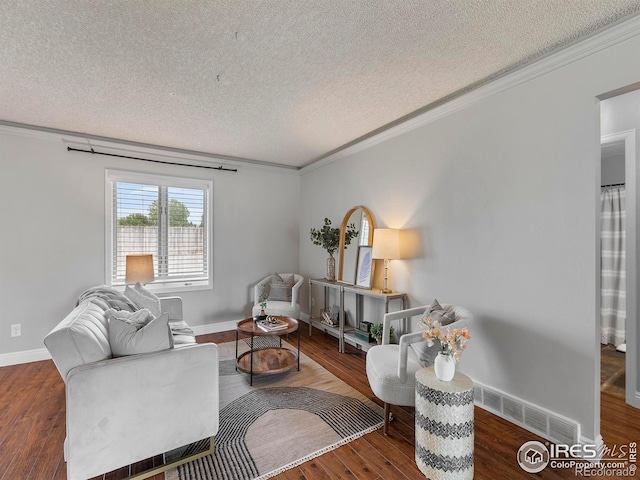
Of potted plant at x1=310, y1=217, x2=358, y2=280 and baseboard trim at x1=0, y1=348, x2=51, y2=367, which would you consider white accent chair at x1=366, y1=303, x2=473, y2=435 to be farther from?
baseboard trim at x1=0, y1=348, x2=51, y2=367

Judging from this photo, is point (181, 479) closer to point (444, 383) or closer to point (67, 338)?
point (67, 338)

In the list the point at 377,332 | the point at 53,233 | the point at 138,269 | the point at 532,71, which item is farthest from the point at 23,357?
the point at 532,71

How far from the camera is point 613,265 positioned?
3742mm

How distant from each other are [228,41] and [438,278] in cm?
256

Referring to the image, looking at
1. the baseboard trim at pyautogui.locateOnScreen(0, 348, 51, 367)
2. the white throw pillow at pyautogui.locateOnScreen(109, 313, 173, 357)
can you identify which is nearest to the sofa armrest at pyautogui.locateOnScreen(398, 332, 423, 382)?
the white throw pillow at pyautogui.locateOnScreen(109, 313, 173, 357)

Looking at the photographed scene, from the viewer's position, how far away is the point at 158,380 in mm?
1823

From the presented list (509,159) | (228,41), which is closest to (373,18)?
(228,41)

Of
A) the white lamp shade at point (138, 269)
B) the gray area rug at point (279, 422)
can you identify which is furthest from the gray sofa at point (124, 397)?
the white lamp shade at point (138, 269)

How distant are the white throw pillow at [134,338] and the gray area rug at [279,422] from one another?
744mm

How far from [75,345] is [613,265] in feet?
17.3

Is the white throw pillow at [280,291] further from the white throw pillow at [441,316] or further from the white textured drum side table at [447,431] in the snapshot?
the white textured drum side table at [447,431]

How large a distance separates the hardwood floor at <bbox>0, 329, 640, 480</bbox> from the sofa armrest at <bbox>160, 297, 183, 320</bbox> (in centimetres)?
109

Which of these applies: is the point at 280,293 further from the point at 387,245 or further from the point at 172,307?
the point at 387,245

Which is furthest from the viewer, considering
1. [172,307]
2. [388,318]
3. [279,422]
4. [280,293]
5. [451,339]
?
[280,293]
